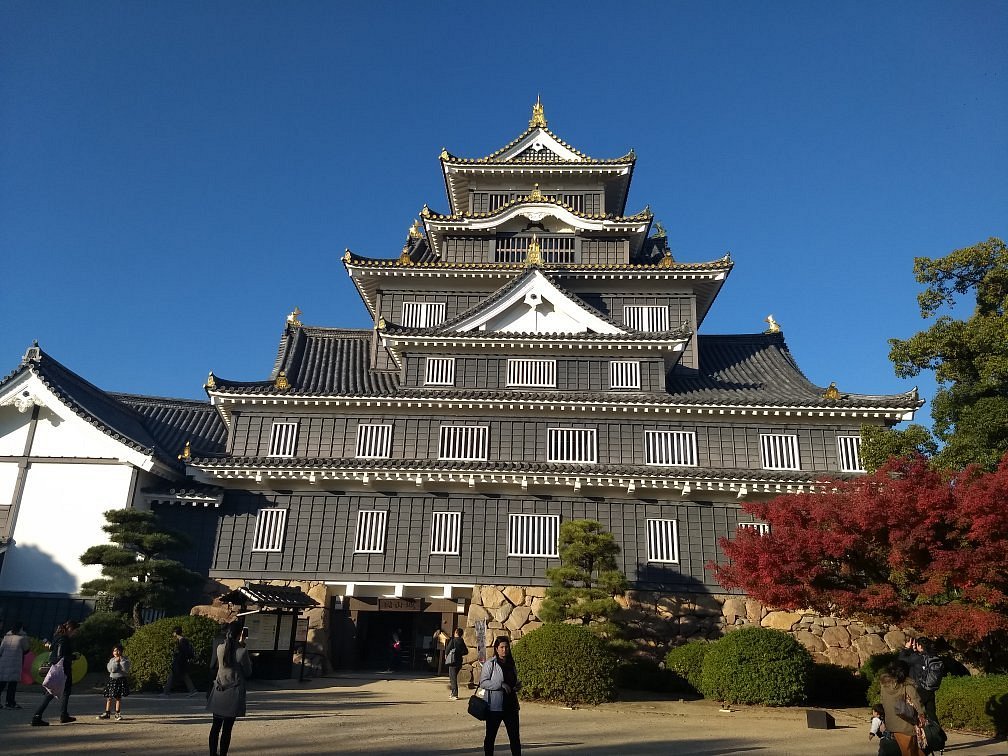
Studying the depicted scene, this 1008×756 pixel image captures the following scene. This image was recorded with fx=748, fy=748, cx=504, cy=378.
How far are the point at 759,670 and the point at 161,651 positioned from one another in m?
14.3

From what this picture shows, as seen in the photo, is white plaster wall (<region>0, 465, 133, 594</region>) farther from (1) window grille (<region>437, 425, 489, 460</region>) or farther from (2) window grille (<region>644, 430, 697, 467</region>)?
(2) window grille (<region>644, 430, 697, 467</region>)

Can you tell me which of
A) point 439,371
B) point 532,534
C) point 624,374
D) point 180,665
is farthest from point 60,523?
point 624,374

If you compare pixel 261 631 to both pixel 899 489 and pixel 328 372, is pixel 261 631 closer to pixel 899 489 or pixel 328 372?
pixel 328 372

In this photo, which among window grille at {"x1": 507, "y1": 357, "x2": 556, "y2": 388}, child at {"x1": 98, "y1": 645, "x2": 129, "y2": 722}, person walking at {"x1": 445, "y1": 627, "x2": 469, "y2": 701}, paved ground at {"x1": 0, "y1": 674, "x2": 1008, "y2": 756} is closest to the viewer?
paved ground at {"x1": 0, "y1": 674, "x2": 1008, "y2": 756}

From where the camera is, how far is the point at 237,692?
9695mm

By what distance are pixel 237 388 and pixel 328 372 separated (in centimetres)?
382

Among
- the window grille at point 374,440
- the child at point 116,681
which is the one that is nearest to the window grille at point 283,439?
the window grille at point 374,440

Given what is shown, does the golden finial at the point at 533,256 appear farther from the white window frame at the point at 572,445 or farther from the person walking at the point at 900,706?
the person walking at the point at 900,706

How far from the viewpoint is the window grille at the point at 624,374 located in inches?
1091

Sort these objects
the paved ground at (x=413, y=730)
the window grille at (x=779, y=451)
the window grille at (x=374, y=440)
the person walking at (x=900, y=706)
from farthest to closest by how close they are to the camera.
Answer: the window grille at (x=374, y=440) → the window grille at (x=779, y=451) → the paved ground at (x=413, y=730) → the person walking at (x=900, y=706)

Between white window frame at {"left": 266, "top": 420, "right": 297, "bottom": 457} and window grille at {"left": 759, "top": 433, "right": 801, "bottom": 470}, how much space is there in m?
16.6

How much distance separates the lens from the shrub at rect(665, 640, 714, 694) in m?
19.7

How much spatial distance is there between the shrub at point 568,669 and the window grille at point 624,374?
11519mm

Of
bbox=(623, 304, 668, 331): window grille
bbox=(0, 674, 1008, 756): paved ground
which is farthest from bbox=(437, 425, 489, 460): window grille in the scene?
bbox=(0, 674, 1008, 756): paved ground
